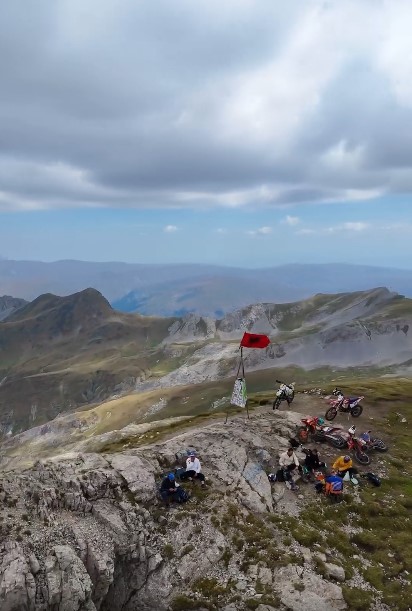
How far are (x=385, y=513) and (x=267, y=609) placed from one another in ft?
40.5

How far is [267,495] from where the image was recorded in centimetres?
3073

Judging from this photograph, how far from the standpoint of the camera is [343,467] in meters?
33.2

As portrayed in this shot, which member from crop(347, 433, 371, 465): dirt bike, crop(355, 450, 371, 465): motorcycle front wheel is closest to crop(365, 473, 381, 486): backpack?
crop(355, 450, 371, 465): motorcycle front wheel

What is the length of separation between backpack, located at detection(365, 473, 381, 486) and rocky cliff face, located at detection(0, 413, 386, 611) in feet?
21.9

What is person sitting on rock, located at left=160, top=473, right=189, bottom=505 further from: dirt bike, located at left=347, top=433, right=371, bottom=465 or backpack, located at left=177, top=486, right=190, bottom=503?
dirt bike, located at left=347, top=433, right=371, bottom=465

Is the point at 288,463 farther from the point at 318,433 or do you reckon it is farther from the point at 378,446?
the point at 378,446

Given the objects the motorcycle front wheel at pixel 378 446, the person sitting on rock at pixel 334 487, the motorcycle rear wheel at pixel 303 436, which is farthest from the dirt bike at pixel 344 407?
the person sitting on rock at pixel 334 487

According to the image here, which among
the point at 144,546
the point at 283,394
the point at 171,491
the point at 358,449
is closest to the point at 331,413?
the point at 283,394

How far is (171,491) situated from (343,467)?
45.0 ft

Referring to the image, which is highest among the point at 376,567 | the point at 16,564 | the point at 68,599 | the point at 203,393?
the point at 16,564

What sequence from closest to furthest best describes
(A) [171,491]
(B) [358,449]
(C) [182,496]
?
(A) [171,491]
(C) [182,496]
(B) [358,449]

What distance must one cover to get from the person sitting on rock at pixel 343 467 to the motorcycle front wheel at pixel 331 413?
486 inches

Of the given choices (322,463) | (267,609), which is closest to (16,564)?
(267,609)

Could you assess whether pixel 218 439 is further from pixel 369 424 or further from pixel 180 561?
pixel 369 424
